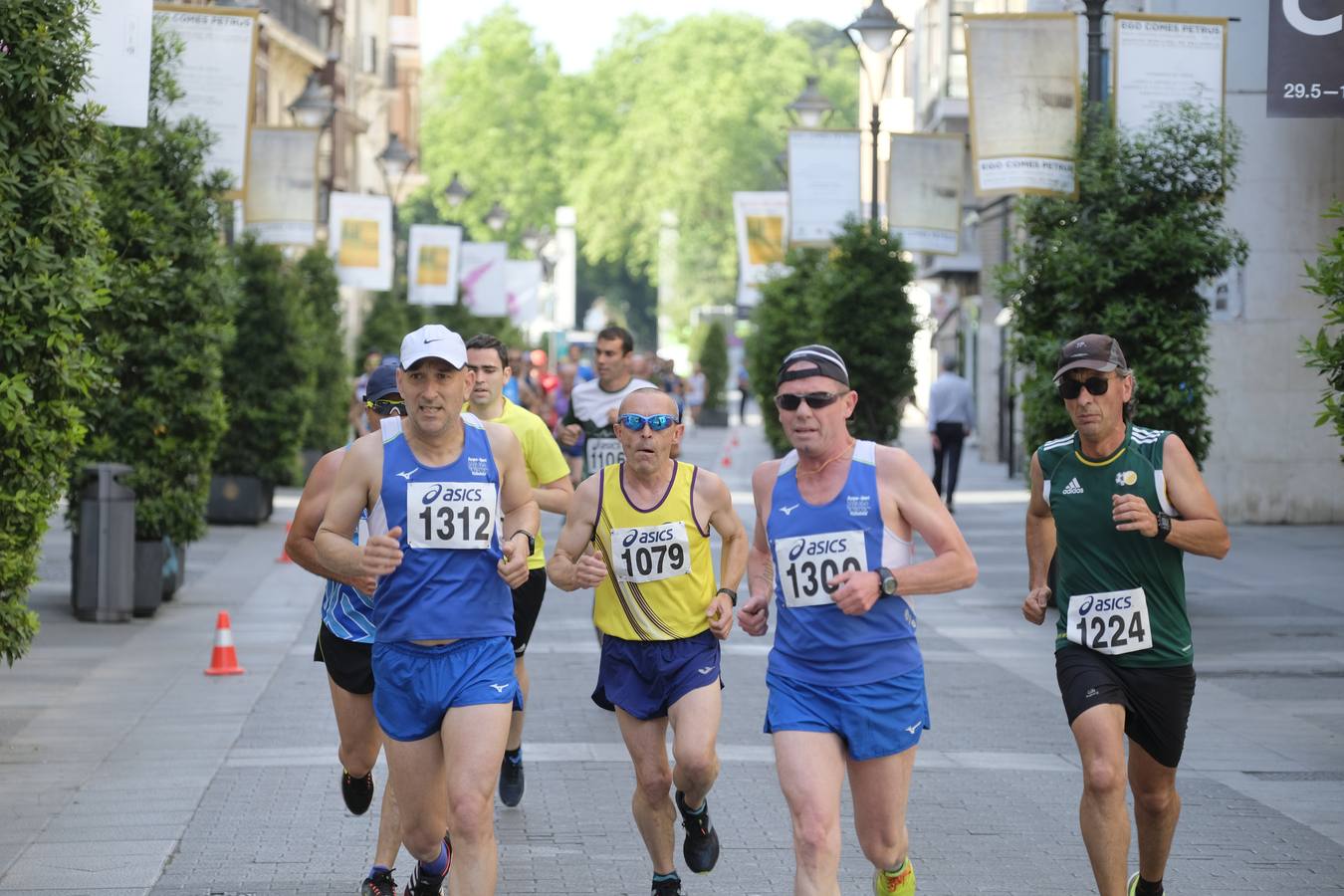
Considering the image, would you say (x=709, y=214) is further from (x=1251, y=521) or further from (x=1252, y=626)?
(x=1252, y=626)

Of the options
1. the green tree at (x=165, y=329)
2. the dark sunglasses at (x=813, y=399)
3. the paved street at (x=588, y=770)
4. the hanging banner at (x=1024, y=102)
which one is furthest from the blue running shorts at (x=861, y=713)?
the hanging banner at (x=1024, y=102)

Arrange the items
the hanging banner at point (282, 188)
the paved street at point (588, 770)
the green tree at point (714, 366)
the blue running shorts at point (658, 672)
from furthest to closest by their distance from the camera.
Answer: the green tree at point (714, 366) → the hanging banner at point (282, 188) → the paved street at point (588, 770) → the blue running shorts at point (658, 672)

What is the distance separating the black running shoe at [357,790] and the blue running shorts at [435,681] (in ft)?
3.95

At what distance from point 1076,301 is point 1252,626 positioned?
9.27 feet

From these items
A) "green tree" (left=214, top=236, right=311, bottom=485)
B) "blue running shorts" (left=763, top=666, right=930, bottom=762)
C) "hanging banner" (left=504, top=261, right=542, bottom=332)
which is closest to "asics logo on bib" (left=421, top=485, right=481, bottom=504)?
"blue running shorts" (left=763, top=666, right=930, bottom=762)

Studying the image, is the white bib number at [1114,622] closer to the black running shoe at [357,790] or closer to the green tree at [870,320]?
the black running shoe at [357,790]

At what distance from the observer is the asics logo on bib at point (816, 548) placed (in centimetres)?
607

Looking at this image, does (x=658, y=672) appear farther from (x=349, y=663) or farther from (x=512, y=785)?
(x=512, y=785)

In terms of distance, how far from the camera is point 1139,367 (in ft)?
53.3

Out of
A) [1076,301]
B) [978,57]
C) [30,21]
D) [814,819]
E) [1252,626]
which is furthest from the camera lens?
[978,57]

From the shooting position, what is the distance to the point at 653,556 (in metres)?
7.26

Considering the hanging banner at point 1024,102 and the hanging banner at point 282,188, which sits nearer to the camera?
the hanging banner at point 1024,102

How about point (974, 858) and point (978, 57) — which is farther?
point (978, 57)

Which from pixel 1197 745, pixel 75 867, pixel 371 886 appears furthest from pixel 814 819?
pixel 1197 745
